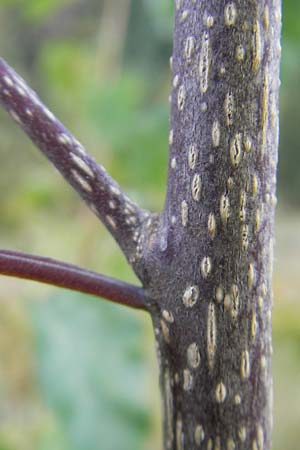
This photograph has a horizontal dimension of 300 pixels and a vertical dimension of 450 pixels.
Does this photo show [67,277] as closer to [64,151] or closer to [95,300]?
[64,151]

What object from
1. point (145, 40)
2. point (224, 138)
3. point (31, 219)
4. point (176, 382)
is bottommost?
point (176, 382)

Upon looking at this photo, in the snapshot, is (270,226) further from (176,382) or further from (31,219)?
(31,219)

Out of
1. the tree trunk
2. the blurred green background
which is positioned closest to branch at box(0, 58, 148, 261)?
the tree trunk

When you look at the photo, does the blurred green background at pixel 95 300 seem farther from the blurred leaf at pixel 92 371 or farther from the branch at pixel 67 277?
the branch at pixel 67 277

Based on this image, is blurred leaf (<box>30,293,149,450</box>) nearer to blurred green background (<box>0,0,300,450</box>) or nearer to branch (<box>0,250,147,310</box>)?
blurred green background (<box>0,0,300,450</box>)

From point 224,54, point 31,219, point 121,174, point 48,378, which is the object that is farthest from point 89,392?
point 31,219

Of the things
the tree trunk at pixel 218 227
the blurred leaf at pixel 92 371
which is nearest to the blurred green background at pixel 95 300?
the blurred leaf at pixel 92 371

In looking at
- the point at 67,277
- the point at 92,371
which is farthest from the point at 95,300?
the point at 67,277
